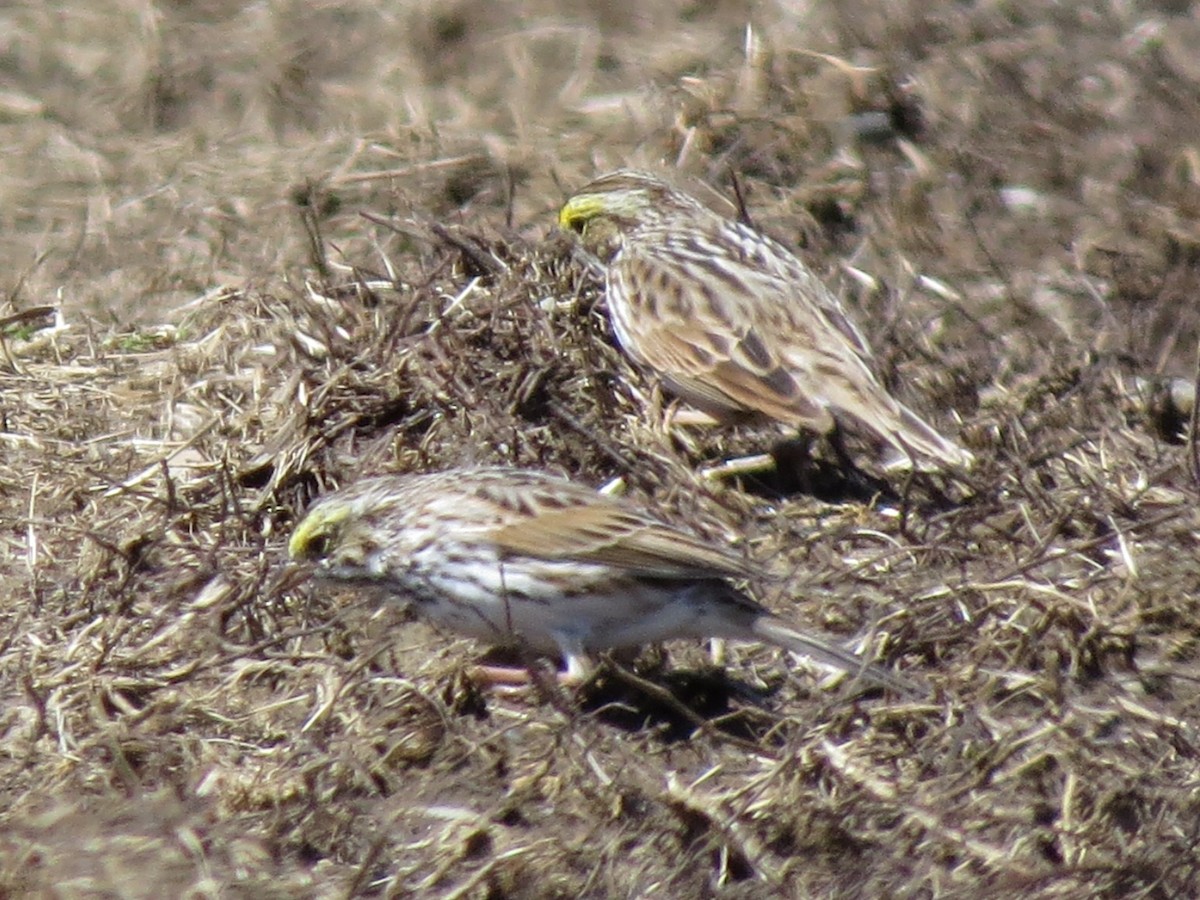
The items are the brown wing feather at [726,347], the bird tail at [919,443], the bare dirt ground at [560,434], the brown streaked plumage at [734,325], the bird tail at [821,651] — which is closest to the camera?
the bare dirt ground at [560,434]

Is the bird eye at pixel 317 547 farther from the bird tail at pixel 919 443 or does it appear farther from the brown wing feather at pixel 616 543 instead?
the bird tail at pixel 919 443

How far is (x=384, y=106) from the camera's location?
34.1 feet

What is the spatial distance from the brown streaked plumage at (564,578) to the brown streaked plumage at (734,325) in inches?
46.4

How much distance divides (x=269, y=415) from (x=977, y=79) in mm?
4471

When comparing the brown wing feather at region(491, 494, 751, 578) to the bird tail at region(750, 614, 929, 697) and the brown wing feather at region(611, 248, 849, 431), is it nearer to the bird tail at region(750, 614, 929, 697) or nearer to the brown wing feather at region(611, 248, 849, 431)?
the bird tail at region(750, 614, 929, 697)

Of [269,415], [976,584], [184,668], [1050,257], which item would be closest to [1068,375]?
[1050,257]

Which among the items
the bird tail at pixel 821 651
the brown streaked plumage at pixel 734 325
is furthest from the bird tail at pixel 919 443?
the bird tail at pixel 821 651

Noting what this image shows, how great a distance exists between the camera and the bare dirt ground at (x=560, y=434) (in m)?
5.59

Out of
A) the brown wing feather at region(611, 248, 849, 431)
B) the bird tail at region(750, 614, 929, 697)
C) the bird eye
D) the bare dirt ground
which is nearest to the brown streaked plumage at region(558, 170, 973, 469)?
the brown wing feather at region(611, 248, 849, 431)

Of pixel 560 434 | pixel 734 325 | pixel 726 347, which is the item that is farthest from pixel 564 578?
pixel 734 325

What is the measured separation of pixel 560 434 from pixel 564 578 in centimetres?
135

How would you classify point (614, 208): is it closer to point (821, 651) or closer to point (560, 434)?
point (560, 434)

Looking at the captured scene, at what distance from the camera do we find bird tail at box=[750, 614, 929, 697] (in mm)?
6023

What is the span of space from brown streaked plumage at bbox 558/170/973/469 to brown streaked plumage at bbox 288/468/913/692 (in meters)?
1.18
